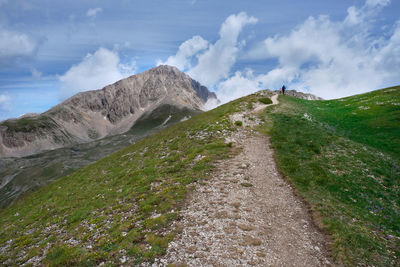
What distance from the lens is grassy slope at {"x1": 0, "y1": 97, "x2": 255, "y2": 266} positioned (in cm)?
1310

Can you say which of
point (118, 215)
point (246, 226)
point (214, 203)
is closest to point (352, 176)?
point (246, 226)

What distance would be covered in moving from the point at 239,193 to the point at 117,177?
19.6m

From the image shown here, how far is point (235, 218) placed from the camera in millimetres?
14195

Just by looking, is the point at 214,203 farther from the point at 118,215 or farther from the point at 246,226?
the point at 118,215

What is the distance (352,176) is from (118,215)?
23.0 meters

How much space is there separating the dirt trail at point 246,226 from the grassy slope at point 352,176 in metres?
1.55

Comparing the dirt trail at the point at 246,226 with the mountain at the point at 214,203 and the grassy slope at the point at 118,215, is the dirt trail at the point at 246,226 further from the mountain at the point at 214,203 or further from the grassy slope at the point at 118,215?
the grassy slope at the point at 118,215

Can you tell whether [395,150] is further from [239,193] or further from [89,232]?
[89,232]

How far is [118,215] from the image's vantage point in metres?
17.8

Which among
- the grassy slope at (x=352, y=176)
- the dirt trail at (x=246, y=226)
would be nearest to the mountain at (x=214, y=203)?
the grassy slope at (x=352, y=176)

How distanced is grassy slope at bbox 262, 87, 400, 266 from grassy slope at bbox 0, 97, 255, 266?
371 inches

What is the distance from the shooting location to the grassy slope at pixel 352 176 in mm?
12562

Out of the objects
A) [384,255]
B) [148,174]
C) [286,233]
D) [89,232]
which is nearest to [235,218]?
[286,233]

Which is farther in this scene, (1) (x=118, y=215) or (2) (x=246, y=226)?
(1) (x=118, y=215)
